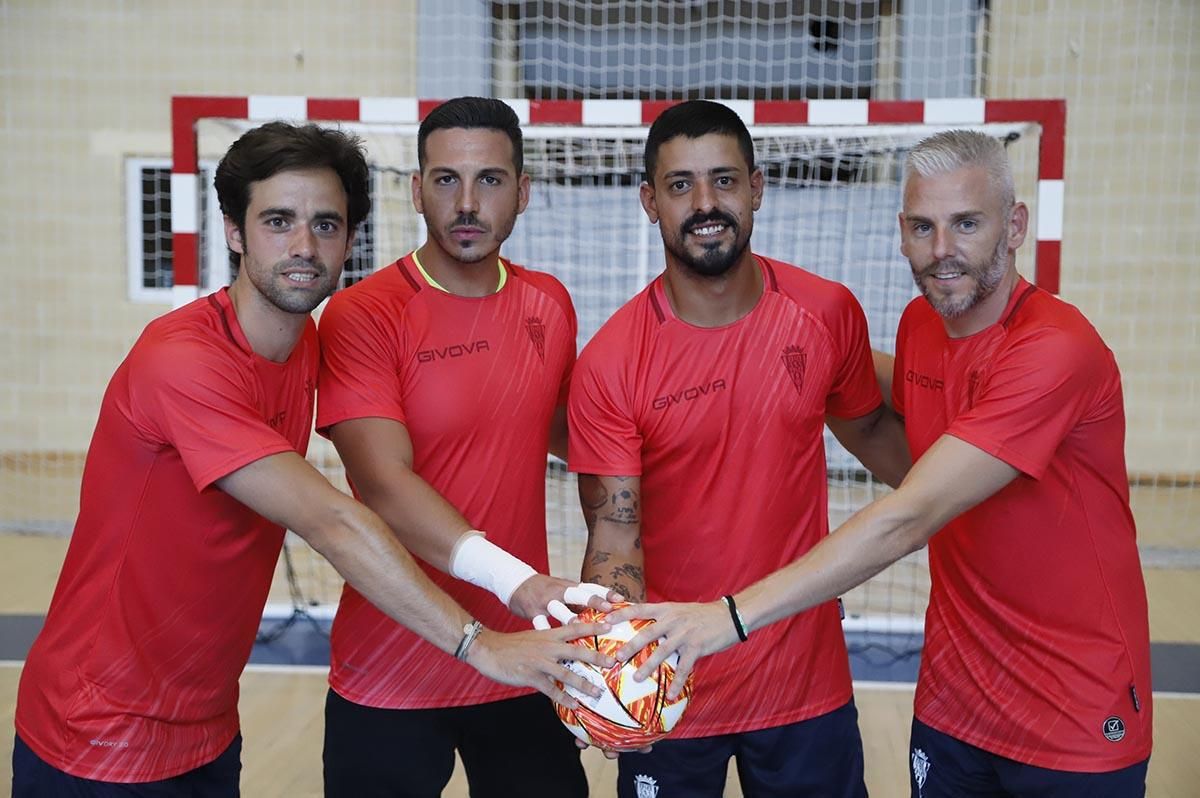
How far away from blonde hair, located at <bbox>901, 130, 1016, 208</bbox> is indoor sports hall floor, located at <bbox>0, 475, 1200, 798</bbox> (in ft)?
7.92

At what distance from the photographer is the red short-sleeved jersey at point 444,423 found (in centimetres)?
263

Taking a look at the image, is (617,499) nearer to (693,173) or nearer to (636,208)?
(693,173)

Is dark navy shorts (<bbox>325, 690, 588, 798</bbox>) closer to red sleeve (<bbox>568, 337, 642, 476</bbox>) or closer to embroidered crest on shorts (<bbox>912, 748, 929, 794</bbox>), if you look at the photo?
red sleeve (<bbox>568, 337, 642, 476</bbox>)

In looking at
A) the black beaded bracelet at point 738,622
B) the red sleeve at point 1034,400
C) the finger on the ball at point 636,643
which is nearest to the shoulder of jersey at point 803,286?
the red sleeve at point 1034,400

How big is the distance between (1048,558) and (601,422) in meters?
0.99

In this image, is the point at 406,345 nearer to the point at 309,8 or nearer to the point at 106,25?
the point at 309,8

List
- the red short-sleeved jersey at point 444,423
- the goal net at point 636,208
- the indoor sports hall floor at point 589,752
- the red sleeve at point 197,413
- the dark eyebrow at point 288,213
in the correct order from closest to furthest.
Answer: the red sleeve at point 197,413 → the dark eyebrow at point 288,213 → the red short-sleeved jersey at point 444,423 → the indoor sports hall floor at point 589,752 → the goal net at point 636,208

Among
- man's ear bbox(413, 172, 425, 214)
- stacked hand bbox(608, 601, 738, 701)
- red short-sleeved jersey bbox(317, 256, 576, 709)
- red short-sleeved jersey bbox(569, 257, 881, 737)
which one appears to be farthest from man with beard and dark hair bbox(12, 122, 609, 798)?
red short-sleeved jersey bbox(569, 257, 881, 737)

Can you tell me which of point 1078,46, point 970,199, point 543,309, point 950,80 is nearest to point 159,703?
point 543,309

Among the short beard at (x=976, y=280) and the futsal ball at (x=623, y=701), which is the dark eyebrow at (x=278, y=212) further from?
the short beard at (x=976, y=280)

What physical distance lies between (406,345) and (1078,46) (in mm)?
8510

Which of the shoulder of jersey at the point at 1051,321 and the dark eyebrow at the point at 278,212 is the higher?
the dark eyebrow at the point at 278,212

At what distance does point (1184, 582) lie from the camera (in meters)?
6.82

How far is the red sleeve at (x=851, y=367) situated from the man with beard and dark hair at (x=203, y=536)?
37.6 inches
